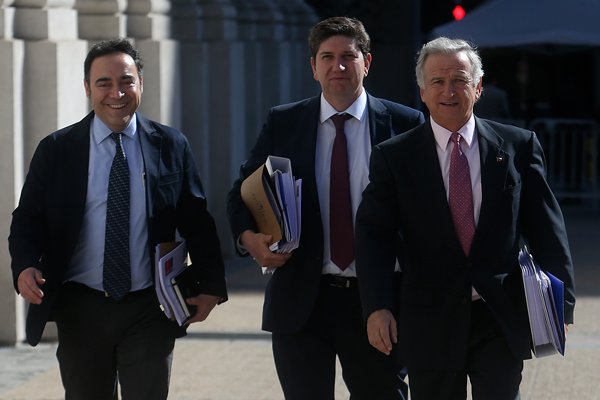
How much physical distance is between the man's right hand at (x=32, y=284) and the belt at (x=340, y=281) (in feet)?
3.45

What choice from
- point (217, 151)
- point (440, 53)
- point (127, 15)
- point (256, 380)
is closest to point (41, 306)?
point (440, 53)

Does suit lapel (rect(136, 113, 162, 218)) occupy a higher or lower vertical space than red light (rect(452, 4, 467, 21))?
lower

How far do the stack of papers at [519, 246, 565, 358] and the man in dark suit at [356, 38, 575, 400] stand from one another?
0.16 feet

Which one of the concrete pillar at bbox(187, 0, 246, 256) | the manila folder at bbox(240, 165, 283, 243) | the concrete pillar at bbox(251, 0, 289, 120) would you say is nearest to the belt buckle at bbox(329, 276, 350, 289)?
the manila folder at bbox(240, 165, 283, 243)

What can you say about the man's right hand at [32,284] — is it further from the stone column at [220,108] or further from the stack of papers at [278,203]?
the stone column at [220,108]

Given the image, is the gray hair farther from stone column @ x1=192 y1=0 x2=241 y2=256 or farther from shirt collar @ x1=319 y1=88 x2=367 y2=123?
stone column @ x1=192 y1=0 x2=241 y2=256

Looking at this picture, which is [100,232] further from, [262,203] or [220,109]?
[220,109]

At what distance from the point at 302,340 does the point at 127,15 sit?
22.0 ft

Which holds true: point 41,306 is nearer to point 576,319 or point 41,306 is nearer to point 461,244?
point 461,244

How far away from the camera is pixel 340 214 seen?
5582 mm

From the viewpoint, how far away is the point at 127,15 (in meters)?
11.9

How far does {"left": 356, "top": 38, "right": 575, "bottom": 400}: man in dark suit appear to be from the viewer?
504 cm

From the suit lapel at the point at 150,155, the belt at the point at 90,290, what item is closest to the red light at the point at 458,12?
→ the suit lapel at the point at 150,155

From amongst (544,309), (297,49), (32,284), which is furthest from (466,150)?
(297,49)
